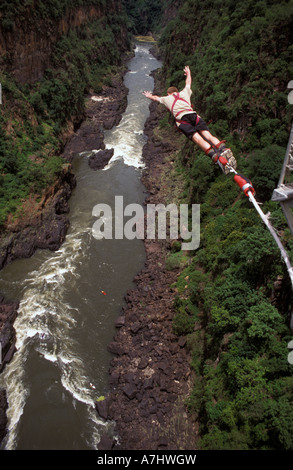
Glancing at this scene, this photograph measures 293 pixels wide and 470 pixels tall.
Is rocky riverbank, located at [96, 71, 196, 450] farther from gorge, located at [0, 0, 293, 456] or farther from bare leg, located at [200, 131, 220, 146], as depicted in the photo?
bare leg, located at [200, 131, 220, 146]

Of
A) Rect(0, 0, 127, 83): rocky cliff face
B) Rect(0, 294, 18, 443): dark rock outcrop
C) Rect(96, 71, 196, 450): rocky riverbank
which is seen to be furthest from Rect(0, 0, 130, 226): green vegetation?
Rect(96, 71, 196, 450): rocky riverbank

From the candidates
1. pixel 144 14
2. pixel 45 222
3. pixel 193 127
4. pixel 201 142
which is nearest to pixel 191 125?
pixel 193 127

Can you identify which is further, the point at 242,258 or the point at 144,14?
the point at 144,14

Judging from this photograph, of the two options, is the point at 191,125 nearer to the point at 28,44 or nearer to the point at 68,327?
the point at 68,327

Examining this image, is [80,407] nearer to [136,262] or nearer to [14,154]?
[136,262]

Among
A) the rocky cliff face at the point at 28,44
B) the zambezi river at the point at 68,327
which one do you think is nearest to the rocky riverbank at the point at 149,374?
the zambezi river at the point at 68,327

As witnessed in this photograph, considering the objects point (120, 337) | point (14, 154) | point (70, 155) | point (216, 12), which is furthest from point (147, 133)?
point (120, 337)
